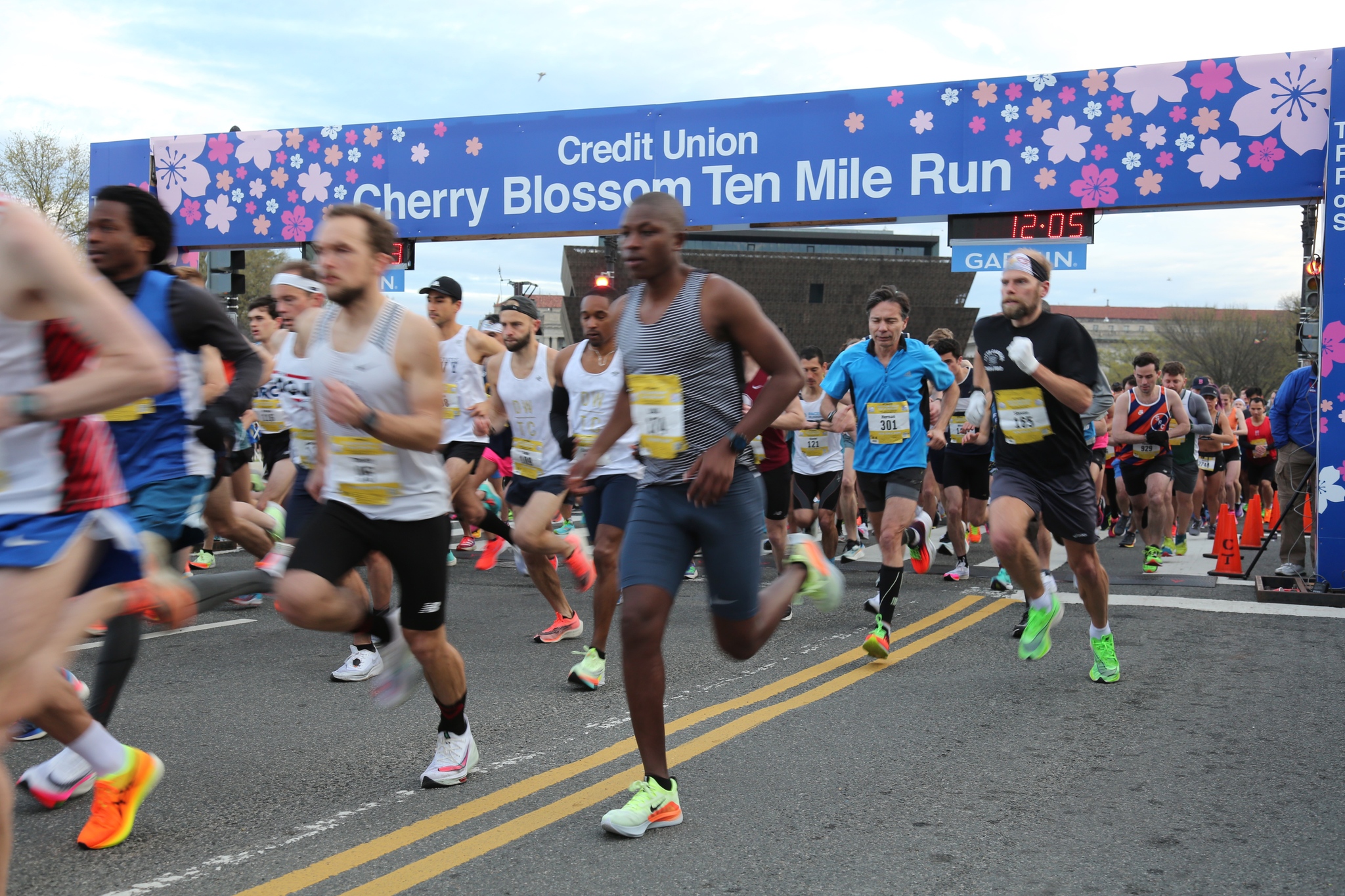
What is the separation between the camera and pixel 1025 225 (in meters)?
11.8

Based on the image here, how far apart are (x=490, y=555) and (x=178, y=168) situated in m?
7.80

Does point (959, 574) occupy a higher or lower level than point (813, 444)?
lower

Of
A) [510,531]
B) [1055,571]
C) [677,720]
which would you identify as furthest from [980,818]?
[1055,571]

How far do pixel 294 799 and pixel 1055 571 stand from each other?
8609 mm

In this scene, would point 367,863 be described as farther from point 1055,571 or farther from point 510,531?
point 1055,571

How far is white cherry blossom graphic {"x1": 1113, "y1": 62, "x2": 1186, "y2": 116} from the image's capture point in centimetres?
1091

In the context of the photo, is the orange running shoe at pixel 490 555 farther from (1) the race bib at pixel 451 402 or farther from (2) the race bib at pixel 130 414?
(2) the race bib at pixel 130 414

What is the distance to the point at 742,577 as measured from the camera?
3.74 metres

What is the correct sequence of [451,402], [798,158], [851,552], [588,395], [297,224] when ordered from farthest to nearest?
[297,224] < [798,158] < [851,552] < [451,402] < [588,395]

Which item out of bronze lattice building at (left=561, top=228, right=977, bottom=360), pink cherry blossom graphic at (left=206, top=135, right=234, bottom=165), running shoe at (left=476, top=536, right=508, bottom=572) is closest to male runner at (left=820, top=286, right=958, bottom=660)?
running shoe at (left=476, top=536, right=508, bottom=572)

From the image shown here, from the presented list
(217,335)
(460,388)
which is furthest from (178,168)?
(217,335)

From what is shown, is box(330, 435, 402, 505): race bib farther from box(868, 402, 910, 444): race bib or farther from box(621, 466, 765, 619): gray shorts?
box(868, 402, 910, 444): race bib

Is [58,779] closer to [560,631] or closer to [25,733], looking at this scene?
[25,733]

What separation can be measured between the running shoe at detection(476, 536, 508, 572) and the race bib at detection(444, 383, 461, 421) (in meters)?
2.81
